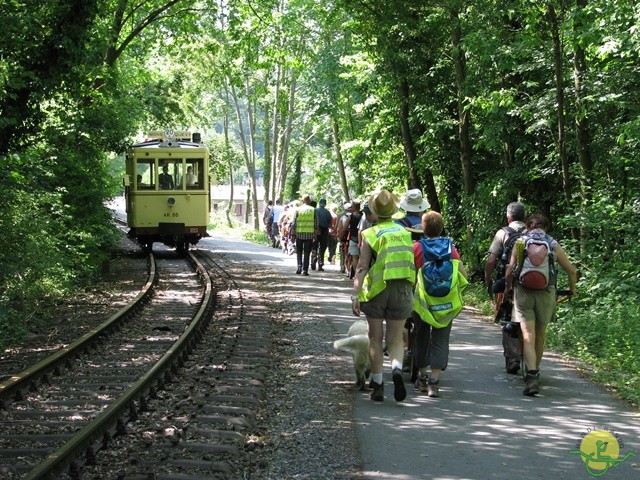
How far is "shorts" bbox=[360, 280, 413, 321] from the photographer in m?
8.24

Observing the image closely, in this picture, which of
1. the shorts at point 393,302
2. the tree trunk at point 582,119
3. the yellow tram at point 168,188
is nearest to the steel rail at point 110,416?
the shorts at point 393,302

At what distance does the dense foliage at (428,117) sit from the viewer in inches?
514

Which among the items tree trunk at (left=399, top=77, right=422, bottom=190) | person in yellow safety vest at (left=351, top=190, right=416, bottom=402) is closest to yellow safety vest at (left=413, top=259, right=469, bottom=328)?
person in yellow safety vest at (left=351, top=190, right=416, bottom=402)

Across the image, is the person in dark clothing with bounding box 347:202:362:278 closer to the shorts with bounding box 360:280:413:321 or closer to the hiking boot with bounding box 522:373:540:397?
the hiking boot with bounding box 522:373:540:397

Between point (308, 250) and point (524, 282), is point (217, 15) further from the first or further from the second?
point (524, 282)

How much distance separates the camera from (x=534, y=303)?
8.90 metres

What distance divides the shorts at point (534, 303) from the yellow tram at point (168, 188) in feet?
58.4

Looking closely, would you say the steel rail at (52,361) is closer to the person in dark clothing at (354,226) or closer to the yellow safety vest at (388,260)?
the yellow safety vest at (388,260)

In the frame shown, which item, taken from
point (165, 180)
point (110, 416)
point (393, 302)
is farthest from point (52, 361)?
point (165, 180)

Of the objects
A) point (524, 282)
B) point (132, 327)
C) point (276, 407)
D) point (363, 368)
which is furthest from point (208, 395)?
point (132, 327)

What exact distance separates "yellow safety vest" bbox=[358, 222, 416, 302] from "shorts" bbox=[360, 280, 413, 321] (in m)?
0.06

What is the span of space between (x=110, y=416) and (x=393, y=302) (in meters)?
2.62

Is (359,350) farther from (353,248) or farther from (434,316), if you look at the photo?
(353,248)

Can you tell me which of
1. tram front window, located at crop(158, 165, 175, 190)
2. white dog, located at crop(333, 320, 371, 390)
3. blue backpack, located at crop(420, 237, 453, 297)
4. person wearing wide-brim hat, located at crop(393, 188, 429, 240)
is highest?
tram front window, located at crop(158, 165, 175, 190)
